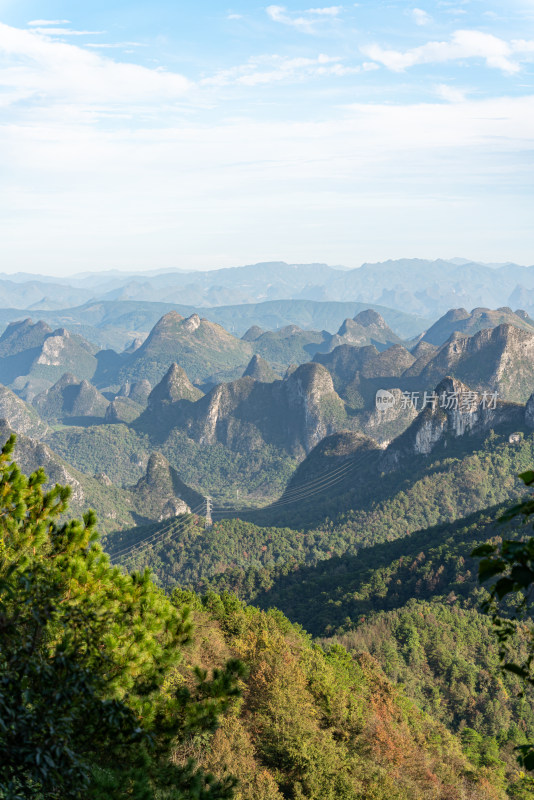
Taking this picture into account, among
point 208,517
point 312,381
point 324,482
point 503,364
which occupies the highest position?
point 503,364

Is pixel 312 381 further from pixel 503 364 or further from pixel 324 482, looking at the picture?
pixel 324 482

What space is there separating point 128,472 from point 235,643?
577 feet

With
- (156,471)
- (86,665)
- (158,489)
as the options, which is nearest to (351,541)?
(156,471)

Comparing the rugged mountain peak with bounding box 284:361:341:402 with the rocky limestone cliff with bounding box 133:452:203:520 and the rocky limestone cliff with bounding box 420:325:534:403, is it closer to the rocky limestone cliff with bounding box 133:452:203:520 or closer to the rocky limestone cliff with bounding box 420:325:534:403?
the rocky limestone cliff with bounding box 420:325:534:403

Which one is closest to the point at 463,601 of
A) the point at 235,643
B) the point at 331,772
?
the point at 235,643

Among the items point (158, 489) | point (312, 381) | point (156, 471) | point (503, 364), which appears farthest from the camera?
point (312, 381)

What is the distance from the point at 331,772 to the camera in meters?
19.0

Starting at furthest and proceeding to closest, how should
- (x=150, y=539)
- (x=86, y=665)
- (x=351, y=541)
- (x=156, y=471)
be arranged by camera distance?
(x=156, y=471) → (x=150, y=539) → (x=351, y=541) → (x=86, y=665)

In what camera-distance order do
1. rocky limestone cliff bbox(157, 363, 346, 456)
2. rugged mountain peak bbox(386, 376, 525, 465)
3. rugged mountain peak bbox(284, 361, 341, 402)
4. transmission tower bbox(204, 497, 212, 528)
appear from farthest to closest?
rocky limestone cliff bbox(157, 363, 346, 456), rugged mountain peak bbox(284, 361, 341, 402), transmission tower bbox(204, 497, 212, 528), rugged mountain peak bbox(386, 376, 525, 465)

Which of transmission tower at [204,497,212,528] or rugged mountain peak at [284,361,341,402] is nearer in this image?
transmission tower at [204,497,212,528]

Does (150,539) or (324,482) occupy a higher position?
(324,482)

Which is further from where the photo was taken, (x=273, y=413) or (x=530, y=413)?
(x=273, y=413)

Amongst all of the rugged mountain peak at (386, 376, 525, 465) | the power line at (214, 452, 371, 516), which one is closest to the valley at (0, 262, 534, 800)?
the rugged mountain peak at (386, 376, 525, 465)

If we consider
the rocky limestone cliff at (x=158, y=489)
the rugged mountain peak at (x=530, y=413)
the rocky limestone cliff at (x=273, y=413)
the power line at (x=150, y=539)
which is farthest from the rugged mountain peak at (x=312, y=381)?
the rugged mountain peak at (x=530, y=413)
